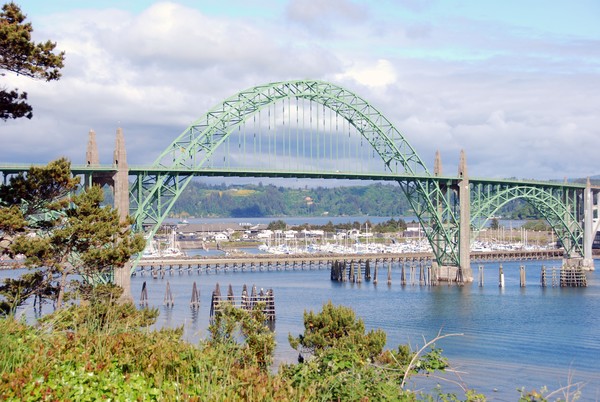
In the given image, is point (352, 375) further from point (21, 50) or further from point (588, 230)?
point (588, 230)

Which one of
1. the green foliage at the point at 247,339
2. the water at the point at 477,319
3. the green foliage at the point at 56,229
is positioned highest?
the green foliage at the point at 56,229

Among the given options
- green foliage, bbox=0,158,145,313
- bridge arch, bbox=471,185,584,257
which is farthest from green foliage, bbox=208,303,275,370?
bridge arch, bbox=471,185,584,257

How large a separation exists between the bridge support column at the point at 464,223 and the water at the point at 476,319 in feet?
5.36

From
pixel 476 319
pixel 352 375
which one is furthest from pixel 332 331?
pixel 476 319

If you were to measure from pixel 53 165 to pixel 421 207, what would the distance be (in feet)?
166

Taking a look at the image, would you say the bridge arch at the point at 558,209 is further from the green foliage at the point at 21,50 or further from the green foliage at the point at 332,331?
the green foliage at the point at 21,50

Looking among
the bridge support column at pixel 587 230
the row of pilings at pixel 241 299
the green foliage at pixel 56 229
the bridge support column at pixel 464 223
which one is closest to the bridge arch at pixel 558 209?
the bridge support column at pixel 587 230

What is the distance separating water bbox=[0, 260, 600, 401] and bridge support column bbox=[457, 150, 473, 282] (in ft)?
5.36

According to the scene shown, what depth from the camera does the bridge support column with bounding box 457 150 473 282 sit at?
238ft

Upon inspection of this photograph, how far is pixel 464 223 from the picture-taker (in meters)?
72.5

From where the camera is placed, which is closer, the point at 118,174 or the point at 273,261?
the point at 118,174

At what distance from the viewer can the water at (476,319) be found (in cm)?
3316

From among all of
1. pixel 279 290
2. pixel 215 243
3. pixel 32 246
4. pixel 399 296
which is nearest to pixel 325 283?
pixel 279 290

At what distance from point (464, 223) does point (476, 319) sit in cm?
2303
